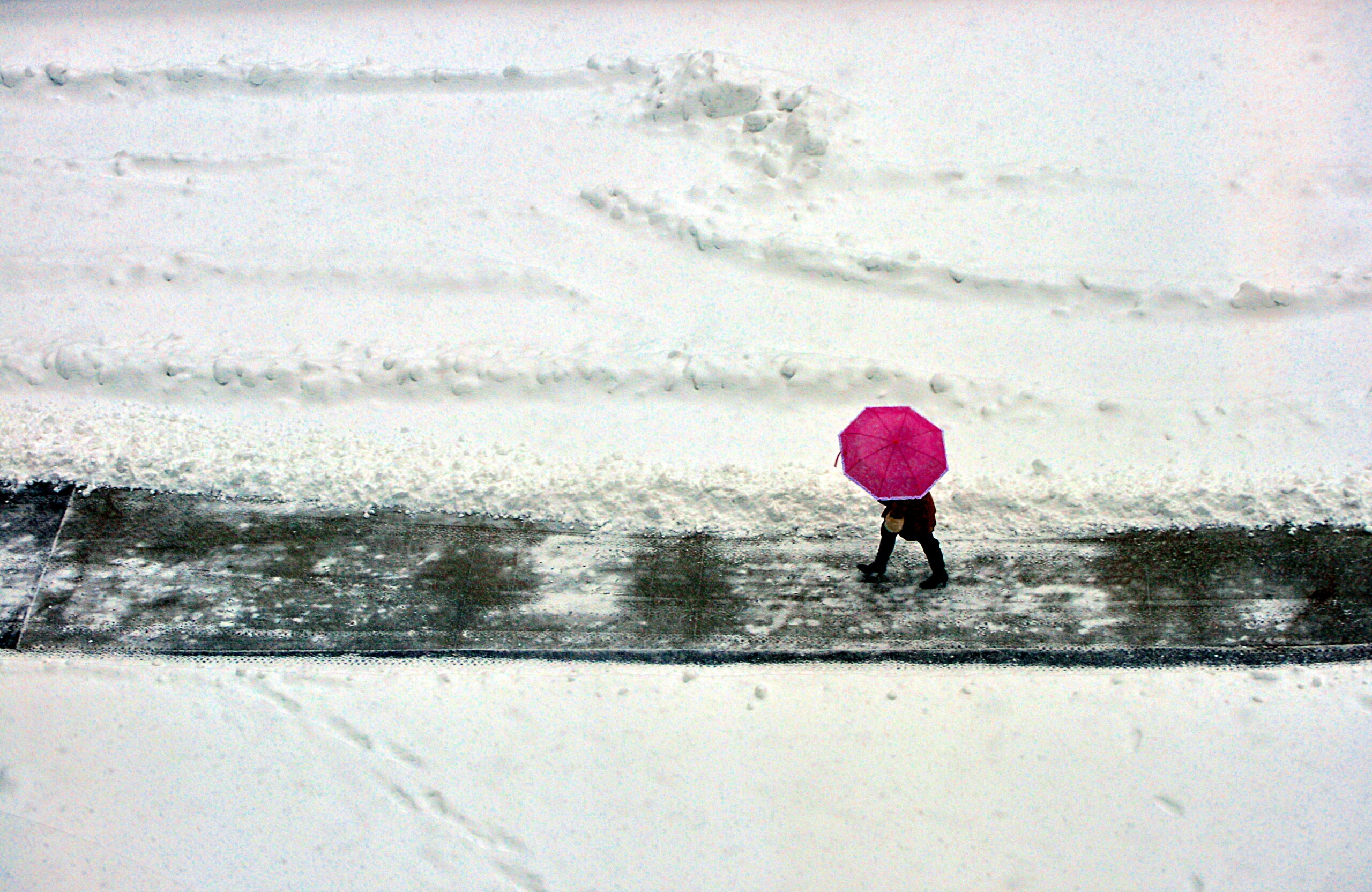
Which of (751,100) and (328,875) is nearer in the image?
(328,875)

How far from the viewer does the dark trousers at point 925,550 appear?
6.46 m

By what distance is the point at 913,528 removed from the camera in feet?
20.8

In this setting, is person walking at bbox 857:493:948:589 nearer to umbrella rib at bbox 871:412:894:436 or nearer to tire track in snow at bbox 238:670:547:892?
umbrella rib at bbox 871:412:894:436

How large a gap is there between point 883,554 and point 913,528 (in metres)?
0.46

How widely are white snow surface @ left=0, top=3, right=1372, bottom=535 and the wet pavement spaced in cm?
26

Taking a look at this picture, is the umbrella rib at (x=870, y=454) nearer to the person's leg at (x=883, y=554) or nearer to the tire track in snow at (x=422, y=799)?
the person's leg at (x=883, y=554)

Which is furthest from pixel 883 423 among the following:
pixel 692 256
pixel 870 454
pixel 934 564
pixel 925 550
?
pixel 692 256

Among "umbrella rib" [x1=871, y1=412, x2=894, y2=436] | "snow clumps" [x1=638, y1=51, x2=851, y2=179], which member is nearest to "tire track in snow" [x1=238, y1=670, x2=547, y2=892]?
"umbrella rib" [x1=871, y1=412, x2=894, y2=436]

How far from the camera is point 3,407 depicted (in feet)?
26.7

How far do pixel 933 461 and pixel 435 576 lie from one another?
11.3 feet

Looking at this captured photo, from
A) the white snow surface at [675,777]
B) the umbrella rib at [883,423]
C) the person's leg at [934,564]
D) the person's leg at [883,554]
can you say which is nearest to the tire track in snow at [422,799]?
the white snow surface at [675,777]

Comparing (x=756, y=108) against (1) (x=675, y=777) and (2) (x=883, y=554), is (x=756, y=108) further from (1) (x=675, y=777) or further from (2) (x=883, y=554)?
(1) (x=675, y=777)

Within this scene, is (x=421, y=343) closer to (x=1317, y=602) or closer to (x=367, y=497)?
(x=367, y=497)

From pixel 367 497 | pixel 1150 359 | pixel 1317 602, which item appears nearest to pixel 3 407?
pixel 367 497
